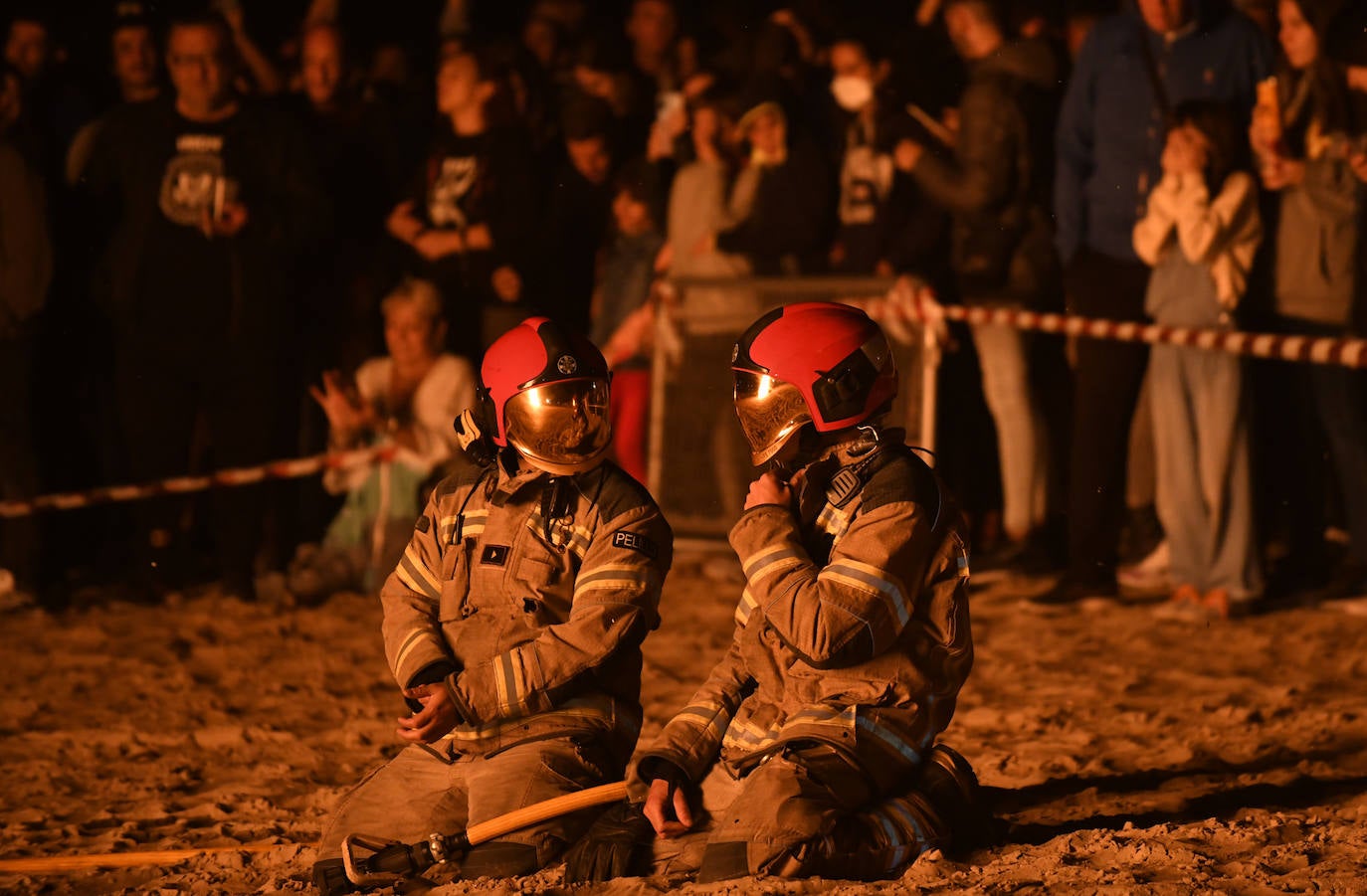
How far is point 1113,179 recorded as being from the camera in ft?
27.8

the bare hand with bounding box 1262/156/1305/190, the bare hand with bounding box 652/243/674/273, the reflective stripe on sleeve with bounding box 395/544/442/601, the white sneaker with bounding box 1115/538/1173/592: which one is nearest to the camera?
the reflective stripe on sleeve with bounding box 395/544/442/601

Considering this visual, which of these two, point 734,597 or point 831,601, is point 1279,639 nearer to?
point 734,597

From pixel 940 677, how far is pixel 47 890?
2.51 meters

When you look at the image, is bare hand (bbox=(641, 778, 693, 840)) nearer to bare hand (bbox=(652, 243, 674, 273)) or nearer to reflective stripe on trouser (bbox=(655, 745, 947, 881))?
reflective stripe on trouser (bbox=(655, 745, 947, 881))

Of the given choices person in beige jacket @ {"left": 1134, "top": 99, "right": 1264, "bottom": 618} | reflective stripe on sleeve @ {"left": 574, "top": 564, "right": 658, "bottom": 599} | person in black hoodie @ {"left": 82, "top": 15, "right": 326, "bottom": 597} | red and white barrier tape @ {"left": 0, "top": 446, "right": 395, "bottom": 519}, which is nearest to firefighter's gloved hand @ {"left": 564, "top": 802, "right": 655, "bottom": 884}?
reflective stripe on sleeve @ {"left": 574, "top": 564, "right": 658, "bottom": 599}

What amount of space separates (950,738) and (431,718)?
2.28 m

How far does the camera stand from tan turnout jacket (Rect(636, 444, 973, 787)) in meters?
4.37

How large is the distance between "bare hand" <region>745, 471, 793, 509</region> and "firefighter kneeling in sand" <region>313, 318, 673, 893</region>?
42 centimetres

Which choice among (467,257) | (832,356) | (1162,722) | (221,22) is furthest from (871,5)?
(832,356)

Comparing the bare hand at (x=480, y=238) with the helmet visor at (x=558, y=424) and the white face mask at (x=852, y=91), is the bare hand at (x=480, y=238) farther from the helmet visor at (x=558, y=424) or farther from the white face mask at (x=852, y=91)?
the helmet visor at (x=558, y=424)

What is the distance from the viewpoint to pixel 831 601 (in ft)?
14.2

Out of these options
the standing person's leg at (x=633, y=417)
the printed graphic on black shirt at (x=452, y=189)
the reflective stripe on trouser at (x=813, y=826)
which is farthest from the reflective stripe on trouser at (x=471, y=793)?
the standing person's leg at (x=633, y=417)

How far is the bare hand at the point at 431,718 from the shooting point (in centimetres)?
477

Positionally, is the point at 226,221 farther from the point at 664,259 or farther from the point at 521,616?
the point at 521,616
